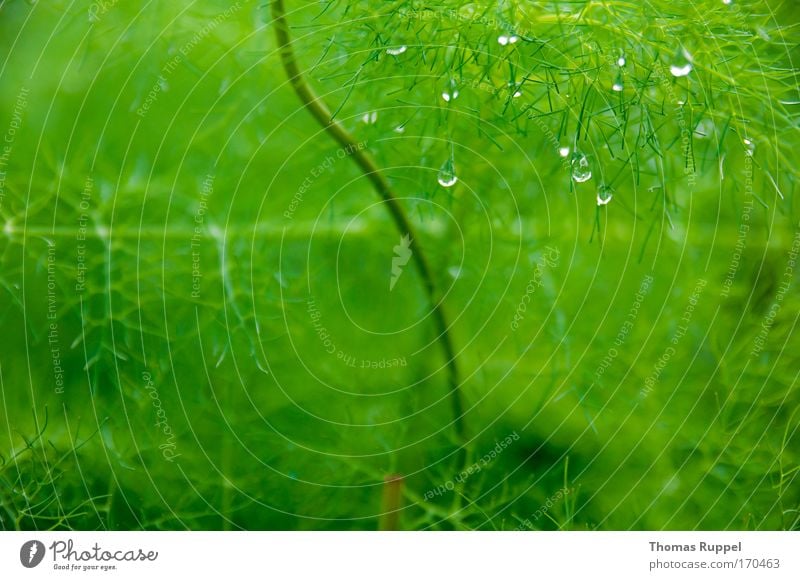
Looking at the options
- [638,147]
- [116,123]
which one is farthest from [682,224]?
[116,123]

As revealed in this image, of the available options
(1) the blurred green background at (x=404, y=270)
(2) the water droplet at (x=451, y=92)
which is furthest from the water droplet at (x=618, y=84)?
(2) the water droplet at (x=451, y=92)

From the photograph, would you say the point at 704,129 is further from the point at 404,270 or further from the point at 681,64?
the point at 404,270

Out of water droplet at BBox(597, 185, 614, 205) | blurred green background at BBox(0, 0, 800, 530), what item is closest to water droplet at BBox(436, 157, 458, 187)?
blurred green background at BBox(0, 0, 800, 530)

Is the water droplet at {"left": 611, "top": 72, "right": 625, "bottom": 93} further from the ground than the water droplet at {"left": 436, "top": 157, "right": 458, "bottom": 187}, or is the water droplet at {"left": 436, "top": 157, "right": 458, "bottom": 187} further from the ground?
the water droplet at {"left": 611, "top": 72, "right": 625, "bottom": 93}

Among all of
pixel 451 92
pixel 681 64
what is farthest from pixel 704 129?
pixel 451 92

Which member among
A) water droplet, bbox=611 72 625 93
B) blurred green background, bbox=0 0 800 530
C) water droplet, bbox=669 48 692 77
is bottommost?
blurred green background, bbox=0 0 800 530

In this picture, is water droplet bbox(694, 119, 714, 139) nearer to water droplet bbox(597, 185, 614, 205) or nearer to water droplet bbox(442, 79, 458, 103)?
water droplet bbox(597, 185, 614, 205)

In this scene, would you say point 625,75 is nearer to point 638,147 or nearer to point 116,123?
point 638,147
